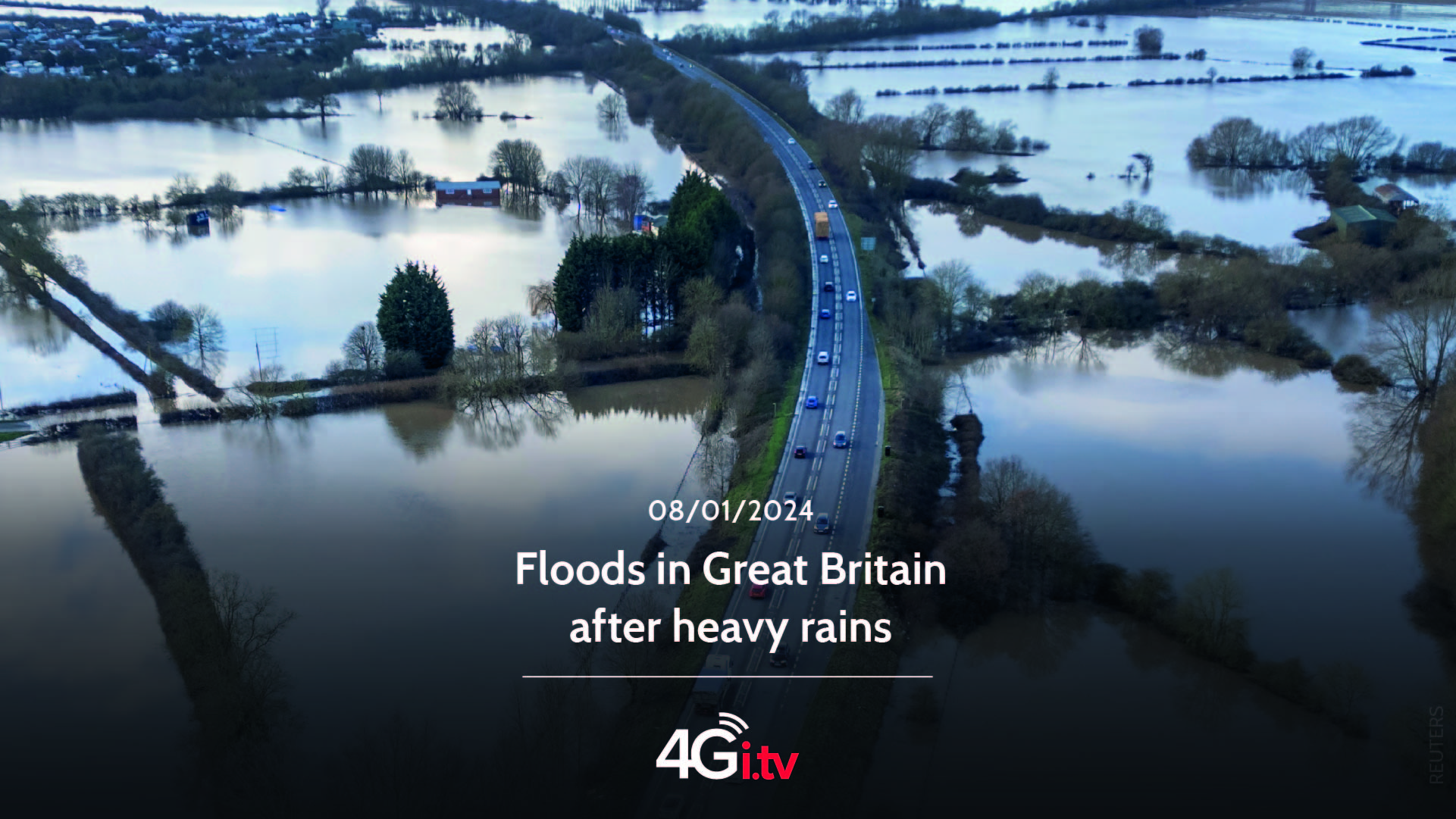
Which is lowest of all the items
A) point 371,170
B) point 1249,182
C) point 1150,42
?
point 1249,182

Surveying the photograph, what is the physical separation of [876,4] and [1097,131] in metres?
29.4

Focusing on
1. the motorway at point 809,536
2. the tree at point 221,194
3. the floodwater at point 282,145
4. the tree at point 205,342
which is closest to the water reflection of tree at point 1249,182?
the motorway at point 809,536

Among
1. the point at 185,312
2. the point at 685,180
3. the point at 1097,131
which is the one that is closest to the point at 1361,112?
the point at 1097,131

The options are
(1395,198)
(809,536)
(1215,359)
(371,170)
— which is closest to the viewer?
(809,536)

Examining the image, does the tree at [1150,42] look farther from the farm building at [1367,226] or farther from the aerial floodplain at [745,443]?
the farm building at [1367,226]

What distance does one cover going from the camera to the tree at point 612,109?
35.7 meters

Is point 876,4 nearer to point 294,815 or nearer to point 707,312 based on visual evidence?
point 707,312

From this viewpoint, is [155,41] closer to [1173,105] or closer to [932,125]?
[932,125]

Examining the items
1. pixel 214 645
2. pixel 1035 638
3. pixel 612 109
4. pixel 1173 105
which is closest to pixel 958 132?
pixel 612 109

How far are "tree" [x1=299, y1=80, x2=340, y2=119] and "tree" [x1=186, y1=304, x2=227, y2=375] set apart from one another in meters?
19.9

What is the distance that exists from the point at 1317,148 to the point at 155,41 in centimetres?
4117

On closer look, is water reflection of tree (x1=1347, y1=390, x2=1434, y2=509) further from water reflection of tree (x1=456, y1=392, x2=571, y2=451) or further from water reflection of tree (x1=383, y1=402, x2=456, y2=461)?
water reflection of tree (x1=383, y1=402, x2=456, y2=461)

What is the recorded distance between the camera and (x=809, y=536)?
11805 millimetres

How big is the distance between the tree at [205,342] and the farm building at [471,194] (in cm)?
940
